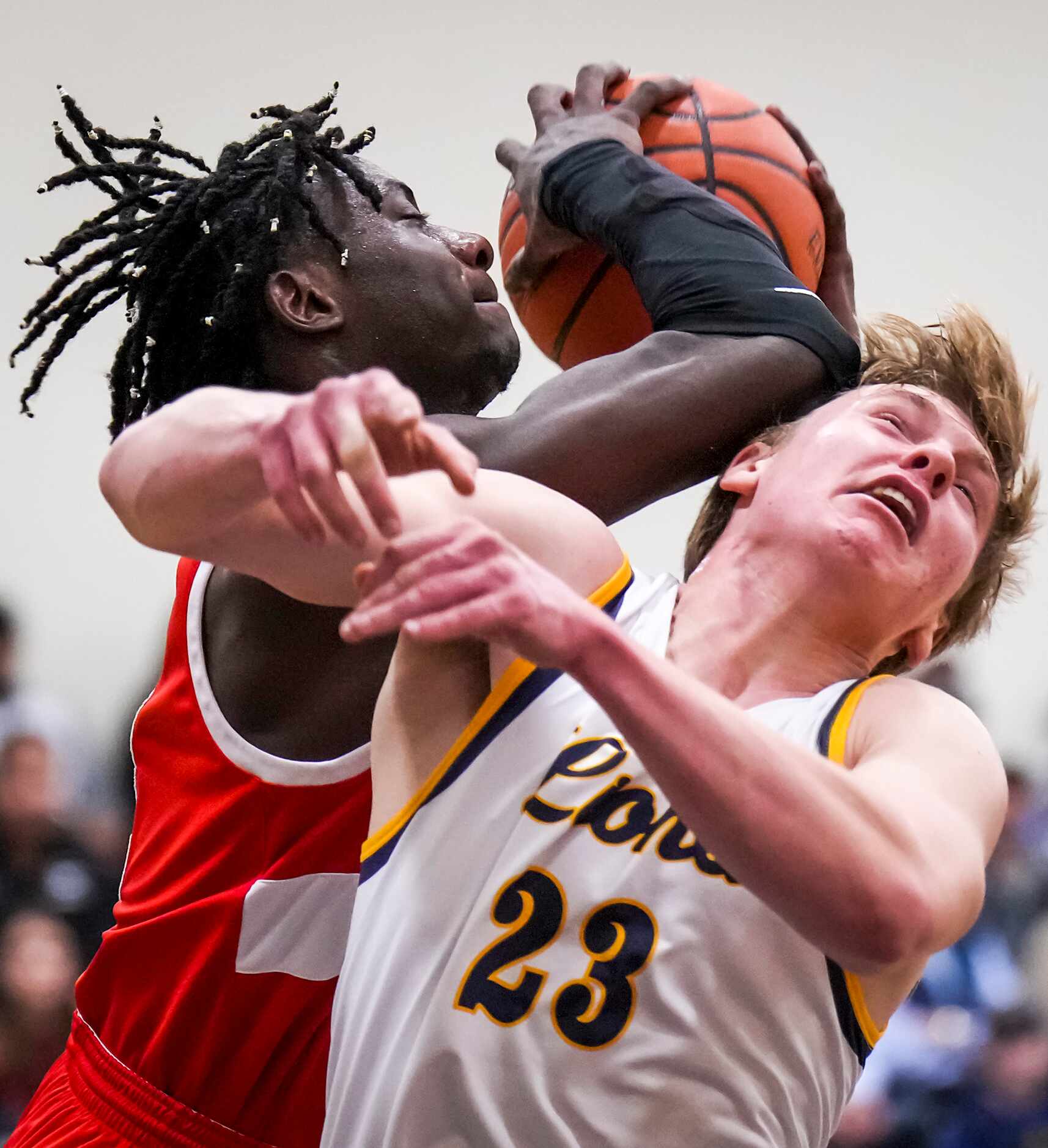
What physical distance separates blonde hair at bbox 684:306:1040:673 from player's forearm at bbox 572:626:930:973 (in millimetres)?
723

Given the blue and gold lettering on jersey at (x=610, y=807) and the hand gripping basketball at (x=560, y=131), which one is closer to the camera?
the blue and gold lettering on jersey at (x=610, y=807)

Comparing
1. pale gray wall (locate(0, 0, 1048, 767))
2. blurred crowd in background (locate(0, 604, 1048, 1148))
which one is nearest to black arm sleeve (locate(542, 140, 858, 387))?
pale gray wall (locate(0, 0, 1048, 767))

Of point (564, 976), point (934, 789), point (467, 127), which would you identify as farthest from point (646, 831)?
point (467, 127)

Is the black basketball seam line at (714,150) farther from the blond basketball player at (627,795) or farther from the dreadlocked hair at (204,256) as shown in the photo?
the blond basketball player at (627,795)

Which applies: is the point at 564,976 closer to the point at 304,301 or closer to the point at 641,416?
the point at 641,416

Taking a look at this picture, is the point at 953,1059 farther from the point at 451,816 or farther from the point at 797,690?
the point at 451,816

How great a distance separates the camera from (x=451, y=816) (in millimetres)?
1457

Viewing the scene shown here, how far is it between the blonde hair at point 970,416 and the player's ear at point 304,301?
55 centimetres

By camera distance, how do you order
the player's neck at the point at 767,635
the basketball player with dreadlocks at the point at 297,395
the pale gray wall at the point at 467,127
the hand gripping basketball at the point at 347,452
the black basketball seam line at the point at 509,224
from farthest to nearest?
the pale gray wall at the point at 467,127 → the black basketball seam line at the point at 509,224 → the basketball player with dreadlocks at the point at 297,395 → the player's neck at the point at 767,635 → the hand gripping basketball at the point at 347,452

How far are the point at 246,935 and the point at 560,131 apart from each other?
1.13 meters

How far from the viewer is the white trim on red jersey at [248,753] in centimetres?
180

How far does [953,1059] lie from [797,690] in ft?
8.64

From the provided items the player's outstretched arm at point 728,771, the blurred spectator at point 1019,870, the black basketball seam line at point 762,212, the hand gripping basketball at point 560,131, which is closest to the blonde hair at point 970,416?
the black basketball seam line at point 762,212

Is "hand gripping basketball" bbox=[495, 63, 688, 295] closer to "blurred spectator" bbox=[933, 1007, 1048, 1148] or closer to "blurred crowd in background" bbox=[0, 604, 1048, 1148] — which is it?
"blurred crowd in background" bbox=[0, 604, 1048, 1148]
